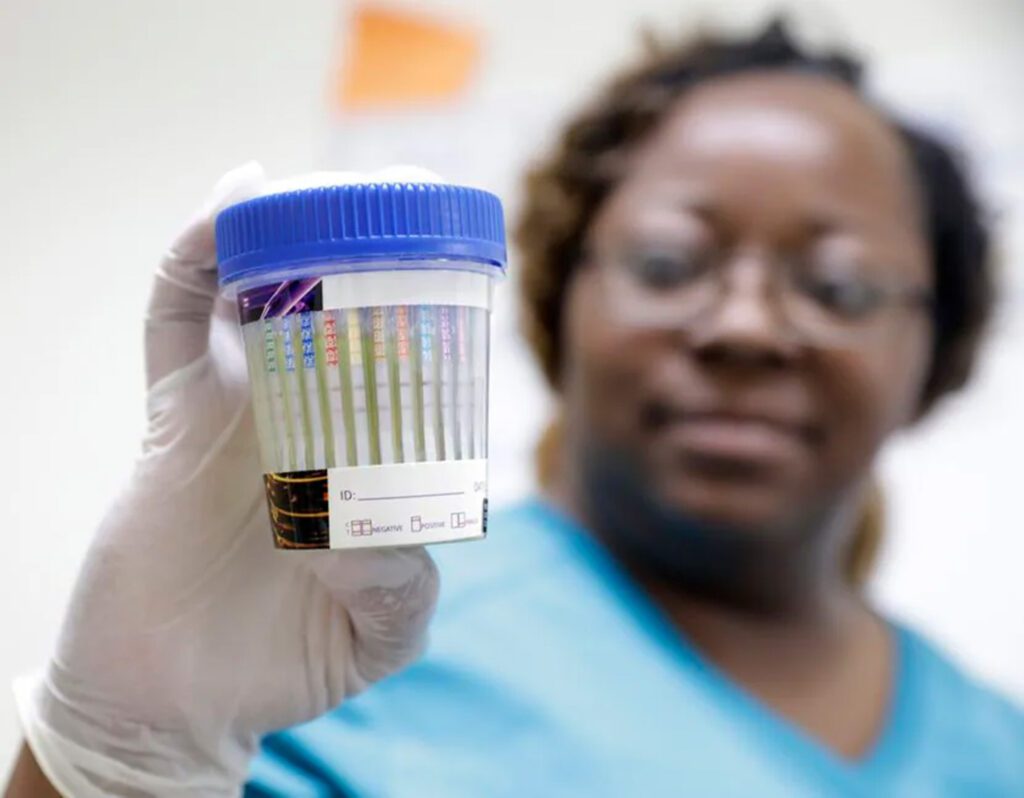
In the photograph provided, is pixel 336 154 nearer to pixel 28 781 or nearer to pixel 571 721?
pixel 571 721

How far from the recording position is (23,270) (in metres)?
1.08

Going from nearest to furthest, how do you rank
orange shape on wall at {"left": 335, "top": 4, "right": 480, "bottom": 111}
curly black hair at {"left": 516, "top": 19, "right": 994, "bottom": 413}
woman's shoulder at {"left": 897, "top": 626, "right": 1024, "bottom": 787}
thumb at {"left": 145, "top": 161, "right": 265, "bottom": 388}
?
1. thumb at {"left": 145, "top": 161, "right": 265, "bottom": 388}
2. woman's shoulder at {"left": 897, "top": 626, "right": 1024, "bottom": 787}
3. curly black hair at {"left": 516, "top": 19, "right": 994, "bottom": 413}
4. orange shape on wall at {"left": 335, "top": 4, "right": 480, "bottom": 111}

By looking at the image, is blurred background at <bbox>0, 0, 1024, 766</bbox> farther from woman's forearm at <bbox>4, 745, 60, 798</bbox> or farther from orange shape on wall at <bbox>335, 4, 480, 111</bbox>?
woman's forearm at <bbox>4, 745, 60, 798</bbox>

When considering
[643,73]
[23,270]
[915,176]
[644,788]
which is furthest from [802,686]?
[23,270]

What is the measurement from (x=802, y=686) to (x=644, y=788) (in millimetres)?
305

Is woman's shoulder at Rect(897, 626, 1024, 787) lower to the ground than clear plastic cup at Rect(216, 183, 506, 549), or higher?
lower

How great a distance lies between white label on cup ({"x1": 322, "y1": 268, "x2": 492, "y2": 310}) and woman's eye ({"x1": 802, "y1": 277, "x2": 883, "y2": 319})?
674mm

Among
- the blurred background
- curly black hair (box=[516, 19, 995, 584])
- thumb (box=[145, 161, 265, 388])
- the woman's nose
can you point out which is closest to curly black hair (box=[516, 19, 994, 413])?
curly black hair (box=[516, 19, 995, 584])

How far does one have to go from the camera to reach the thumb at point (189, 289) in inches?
21.3

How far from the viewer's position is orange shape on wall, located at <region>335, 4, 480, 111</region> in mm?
1350

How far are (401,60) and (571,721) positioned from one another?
926 millimetres

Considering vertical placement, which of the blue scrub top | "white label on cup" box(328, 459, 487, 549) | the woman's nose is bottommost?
the blue scrub top

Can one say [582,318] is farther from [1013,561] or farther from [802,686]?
[1013,561]

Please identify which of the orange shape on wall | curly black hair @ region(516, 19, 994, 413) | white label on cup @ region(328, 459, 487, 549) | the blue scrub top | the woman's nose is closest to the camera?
white label on cup @ region(328, 459, 487, 549)
